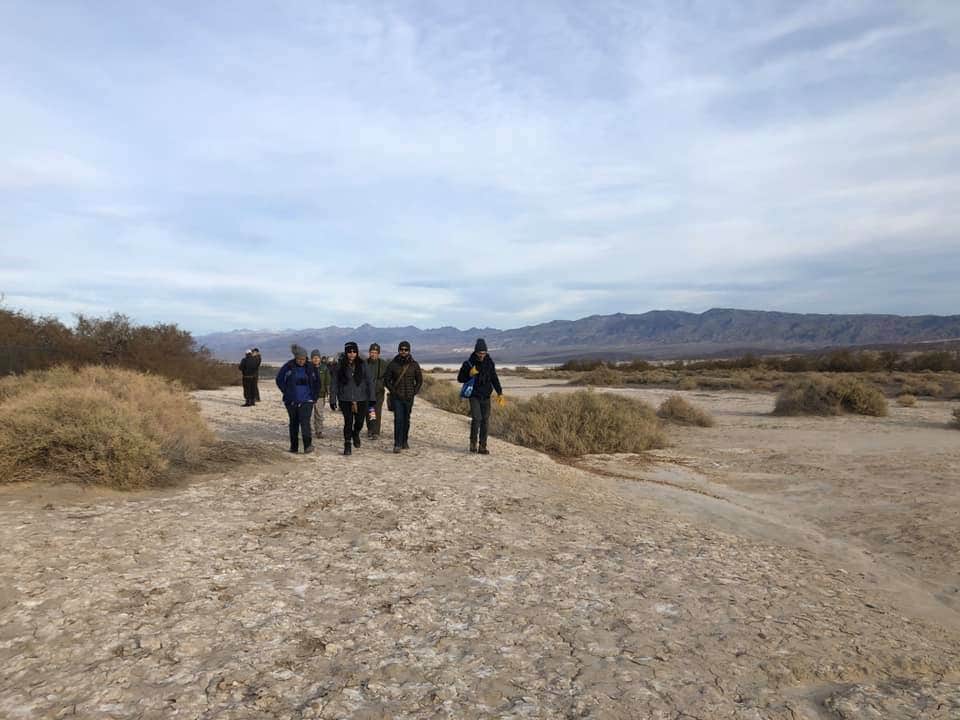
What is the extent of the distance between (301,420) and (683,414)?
1332cm

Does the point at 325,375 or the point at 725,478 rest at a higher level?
Result: the point at 325,375

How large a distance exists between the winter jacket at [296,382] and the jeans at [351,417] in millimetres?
803

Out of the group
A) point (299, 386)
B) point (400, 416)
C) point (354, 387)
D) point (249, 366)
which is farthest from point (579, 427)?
point (249, 366)

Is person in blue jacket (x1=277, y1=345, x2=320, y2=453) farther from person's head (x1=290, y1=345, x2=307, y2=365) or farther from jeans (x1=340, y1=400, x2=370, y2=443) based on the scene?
jeans (x1=340, y1=400, x2=370, y2=443)

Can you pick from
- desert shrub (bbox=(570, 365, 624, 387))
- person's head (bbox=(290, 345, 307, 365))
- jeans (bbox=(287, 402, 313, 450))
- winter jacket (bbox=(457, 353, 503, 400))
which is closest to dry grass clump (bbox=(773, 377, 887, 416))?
winter jacket (bbox=(457, 353, 503, 400))

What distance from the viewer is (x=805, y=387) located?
2241 centimetres

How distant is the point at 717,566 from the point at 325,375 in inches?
441

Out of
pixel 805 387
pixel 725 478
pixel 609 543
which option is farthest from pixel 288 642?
pixel 805 387

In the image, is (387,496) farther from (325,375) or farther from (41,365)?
(41,365)

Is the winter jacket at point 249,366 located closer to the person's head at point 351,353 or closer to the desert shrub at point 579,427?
the desert shrub at point 579,427

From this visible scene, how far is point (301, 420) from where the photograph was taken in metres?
10.8

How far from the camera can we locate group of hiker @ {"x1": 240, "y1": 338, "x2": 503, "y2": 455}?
420 inches

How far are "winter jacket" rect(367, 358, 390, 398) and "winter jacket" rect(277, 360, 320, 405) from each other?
4.30 ft

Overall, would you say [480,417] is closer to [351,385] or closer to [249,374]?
[351,385]
